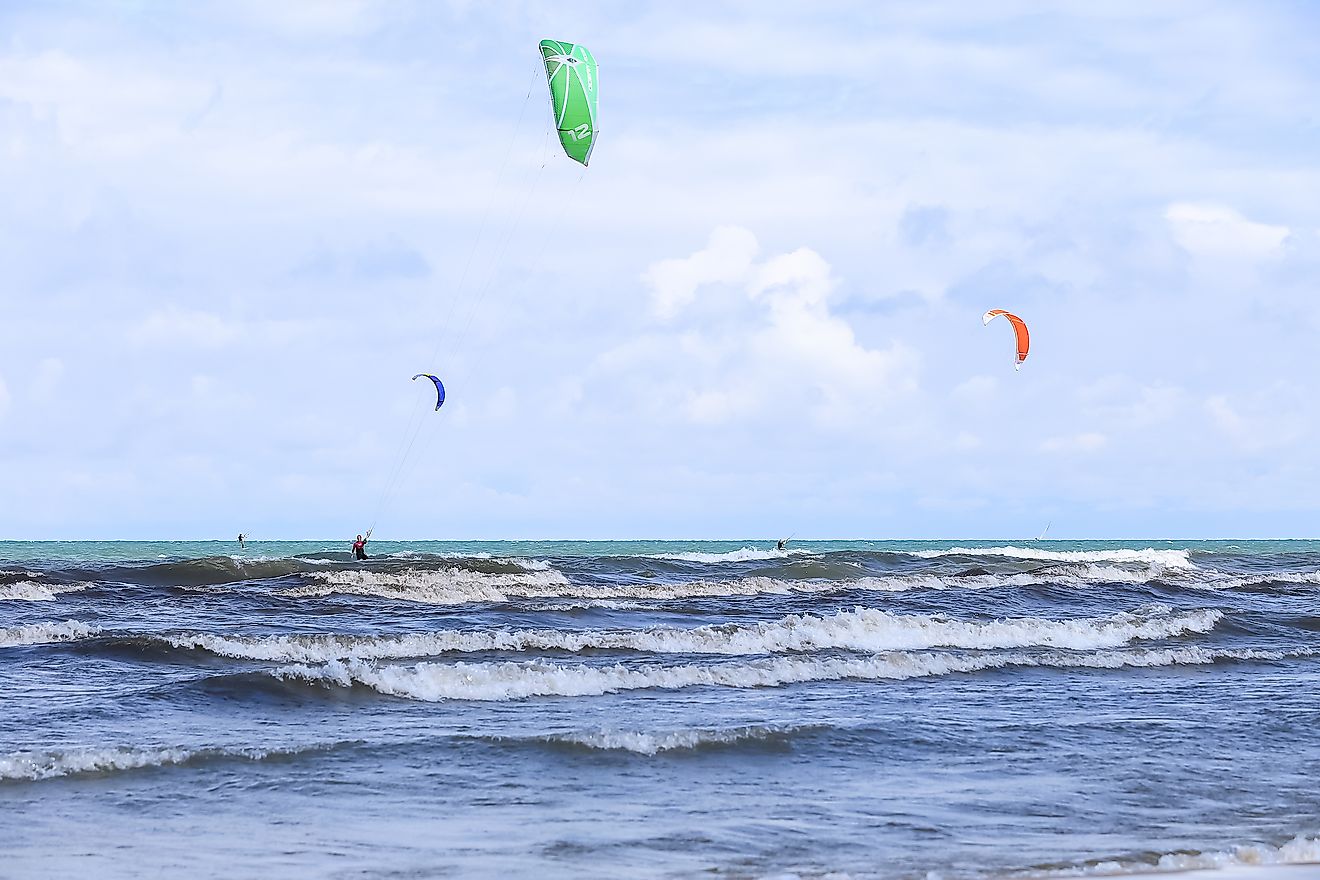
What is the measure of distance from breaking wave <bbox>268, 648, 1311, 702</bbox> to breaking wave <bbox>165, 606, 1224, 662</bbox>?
1813 millimetres

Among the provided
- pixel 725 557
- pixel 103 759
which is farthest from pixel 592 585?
pixel 103 759

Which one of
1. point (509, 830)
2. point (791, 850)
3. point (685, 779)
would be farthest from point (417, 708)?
point (791, 850)

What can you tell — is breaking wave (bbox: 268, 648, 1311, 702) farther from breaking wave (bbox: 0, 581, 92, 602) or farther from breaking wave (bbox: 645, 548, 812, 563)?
breaking wave (bbox: 645, 548, 812, 563)

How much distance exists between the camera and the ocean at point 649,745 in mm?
8281

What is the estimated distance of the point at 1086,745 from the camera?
12.2 meters

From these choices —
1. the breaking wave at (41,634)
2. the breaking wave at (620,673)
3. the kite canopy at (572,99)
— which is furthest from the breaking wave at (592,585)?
the breaking wave at (620,673)

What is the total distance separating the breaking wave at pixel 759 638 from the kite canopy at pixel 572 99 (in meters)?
7.83

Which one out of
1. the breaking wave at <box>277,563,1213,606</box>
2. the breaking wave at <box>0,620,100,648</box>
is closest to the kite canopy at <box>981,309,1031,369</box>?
the breaking wave at <box>277,563,1213,606</box>

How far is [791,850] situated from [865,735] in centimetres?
416

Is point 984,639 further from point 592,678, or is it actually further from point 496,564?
point 496,564

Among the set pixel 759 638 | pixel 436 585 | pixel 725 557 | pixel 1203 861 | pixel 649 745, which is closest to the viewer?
pixel 1203 861

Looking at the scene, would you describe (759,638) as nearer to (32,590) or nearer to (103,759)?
(103,759)

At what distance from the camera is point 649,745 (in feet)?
37.8

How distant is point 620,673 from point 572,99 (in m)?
10.2
